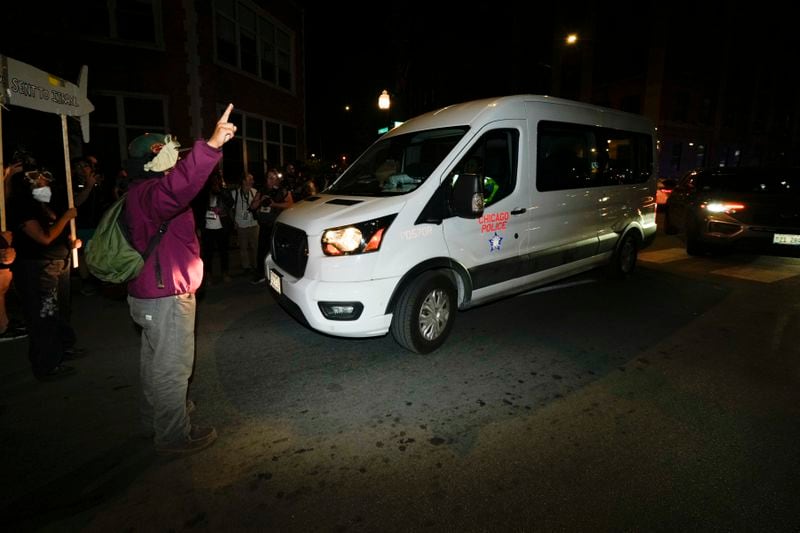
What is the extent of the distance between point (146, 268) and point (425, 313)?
8.06 feet

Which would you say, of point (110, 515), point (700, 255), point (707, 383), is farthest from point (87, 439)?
point (700, 255)

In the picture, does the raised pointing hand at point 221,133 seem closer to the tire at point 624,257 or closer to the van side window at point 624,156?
the van side window at point 624,156

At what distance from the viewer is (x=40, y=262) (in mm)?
3852

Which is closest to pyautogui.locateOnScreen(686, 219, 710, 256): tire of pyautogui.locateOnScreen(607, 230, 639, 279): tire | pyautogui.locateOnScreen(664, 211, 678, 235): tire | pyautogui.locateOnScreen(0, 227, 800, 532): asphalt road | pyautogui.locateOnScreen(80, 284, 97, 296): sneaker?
pyautogui.locateOnScreen(607, 230, 639, 279): tire

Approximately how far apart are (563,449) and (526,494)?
55 centimetres

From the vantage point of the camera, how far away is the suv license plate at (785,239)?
735 cm

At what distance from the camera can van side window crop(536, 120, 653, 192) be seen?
514 cm

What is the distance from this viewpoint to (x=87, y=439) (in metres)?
3.03

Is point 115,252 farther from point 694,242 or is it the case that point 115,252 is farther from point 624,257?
point 694,242

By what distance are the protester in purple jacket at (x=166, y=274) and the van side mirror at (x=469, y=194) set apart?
81.7 inches

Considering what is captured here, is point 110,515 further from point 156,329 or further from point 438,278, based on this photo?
point 438,278

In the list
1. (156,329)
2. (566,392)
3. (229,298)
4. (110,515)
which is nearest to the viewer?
(110,515)

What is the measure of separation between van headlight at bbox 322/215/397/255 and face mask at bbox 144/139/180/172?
146 cm

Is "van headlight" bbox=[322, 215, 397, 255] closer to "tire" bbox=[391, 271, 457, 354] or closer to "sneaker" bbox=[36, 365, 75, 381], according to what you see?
"tire" bbox=[391, 271, 457, 354]
